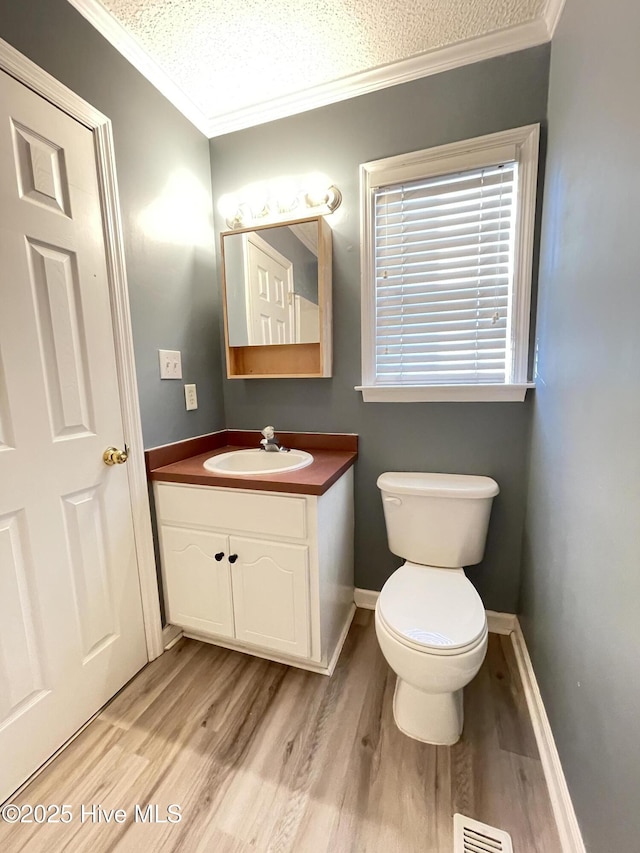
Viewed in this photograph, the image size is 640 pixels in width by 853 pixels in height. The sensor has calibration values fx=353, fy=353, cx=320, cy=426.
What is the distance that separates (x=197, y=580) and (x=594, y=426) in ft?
4.83

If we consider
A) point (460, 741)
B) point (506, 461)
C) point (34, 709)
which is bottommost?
point (460, 741)

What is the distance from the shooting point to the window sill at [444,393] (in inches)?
56.3

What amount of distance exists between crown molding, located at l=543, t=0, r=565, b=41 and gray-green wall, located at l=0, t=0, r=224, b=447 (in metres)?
1.43

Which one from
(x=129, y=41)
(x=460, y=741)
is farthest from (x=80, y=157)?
(x=460, y=741)

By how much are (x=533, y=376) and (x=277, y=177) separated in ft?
4.73

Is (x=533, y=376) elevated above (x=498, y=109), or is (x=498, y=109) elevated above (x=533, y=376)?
(x=498, y=109)

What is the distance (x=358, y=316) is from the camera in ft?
5.34

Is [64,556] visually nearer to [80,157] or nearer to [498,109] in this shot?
[80,157]

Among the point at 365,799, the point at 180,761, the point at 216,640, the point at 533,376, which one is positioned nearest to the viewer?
the point at 365,799

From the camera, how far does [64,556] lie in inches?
45.1

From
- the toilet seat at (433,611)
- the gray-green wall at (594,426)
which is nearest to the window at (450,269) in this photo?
the gray-green wall at (594,426)

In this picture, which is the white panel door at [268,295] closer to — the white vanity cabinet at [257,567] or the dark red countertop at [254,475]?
the dark red countertop at [254,475]

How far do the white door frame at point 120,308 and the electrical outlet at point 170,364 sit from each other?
162 mm

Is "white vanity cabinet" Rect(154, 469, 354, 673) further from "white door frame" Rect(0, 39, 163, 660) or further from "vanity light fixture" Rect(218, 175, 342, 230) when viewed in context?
"vanity light fixture" Rect(218, 175, 342, 230)
